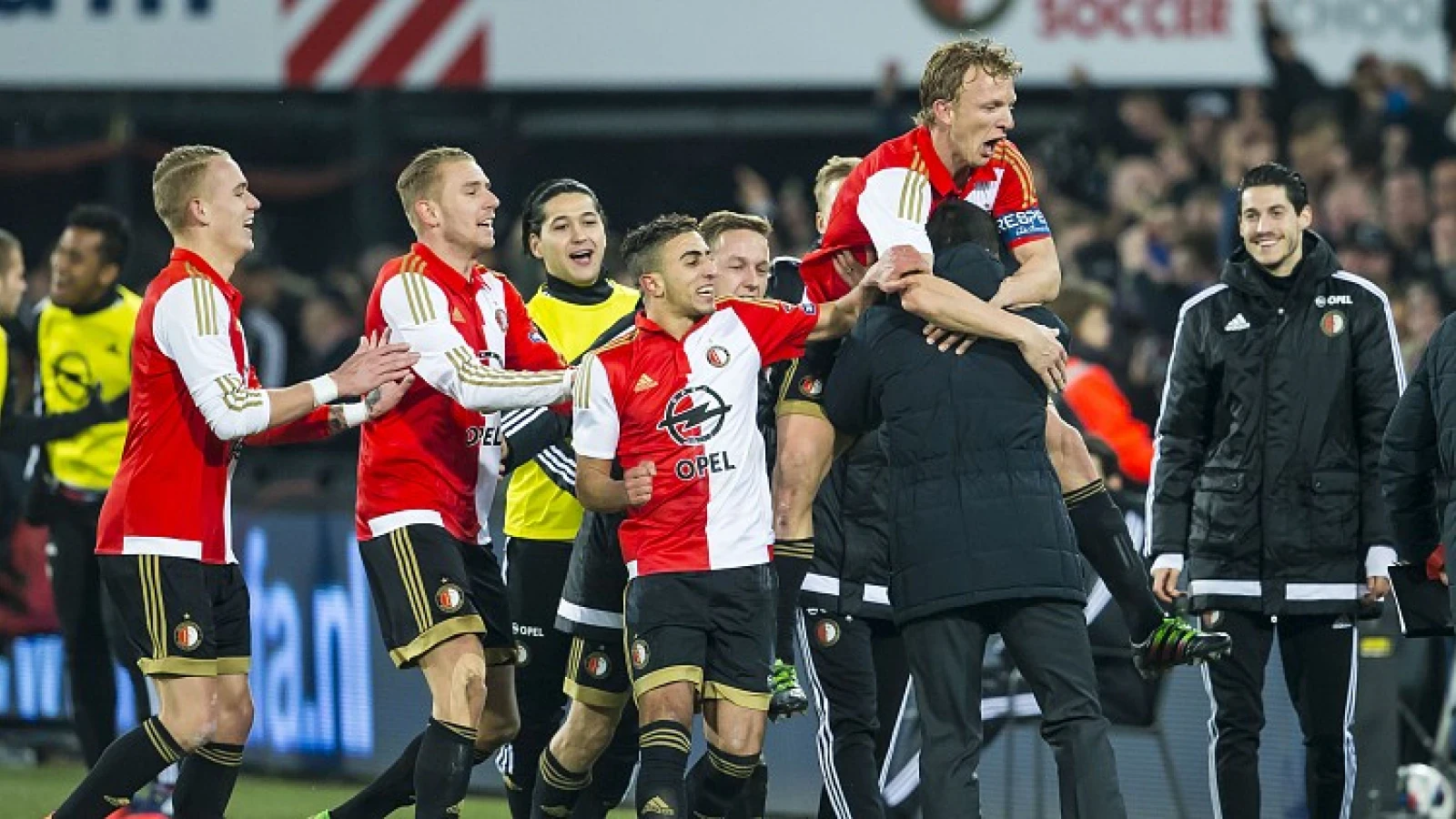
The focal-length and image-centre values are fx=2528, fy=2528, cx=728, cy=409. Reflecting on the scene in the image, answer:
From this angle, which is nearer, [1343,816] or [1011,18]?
[1343,816]

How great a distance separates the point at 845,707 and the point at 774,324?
123 cm

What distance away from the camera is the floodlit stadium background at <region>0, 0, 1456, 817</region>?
36.6 ft

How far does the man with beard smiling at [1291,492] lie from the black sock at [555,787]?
1.91m

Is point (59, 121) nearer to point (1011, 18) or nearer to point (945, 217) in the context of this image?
point (1011, 18)

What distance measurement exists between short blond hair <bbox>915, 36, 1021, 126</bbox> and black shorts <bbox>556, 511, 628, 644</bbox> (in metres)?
1.62

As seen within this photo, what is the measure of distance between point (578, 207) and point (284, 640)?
3591 millimetres

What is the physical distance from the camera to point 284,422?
23.9 ft

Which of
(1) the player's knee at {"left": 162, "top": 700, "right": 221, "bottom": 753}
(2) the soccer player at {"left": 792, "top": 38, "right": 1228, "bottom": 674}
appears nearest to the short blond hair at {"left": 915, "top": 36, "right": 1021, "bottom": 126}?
(2) the soccer player at {"left": 792, "top": 38, "right": 1228, "bottom": 674}

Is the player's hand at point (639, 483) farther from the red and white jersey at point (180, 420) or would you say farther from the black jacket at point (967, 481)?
the red and white jersey at point (180, 420)

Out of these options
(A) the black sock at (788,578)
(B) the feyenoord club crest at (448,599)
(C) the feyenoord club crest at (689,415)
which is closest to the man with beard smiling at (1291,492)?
(A) the black sock at (788,578)

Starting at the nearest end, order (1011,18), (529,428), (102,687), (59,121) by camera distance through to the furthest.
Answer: (529,428) < (102,687) < (1011,18) < (59,121)

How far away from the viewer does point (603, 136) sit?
1581 cm

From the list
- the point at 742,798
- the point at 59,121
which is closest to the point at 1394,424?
the point at 742,798

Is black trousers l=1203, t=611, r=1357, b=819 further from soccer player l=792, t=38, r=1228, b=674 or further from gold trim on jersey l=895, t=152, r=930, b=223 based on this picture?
gold trim on jersey l=895, t=152, r=930, b=223
